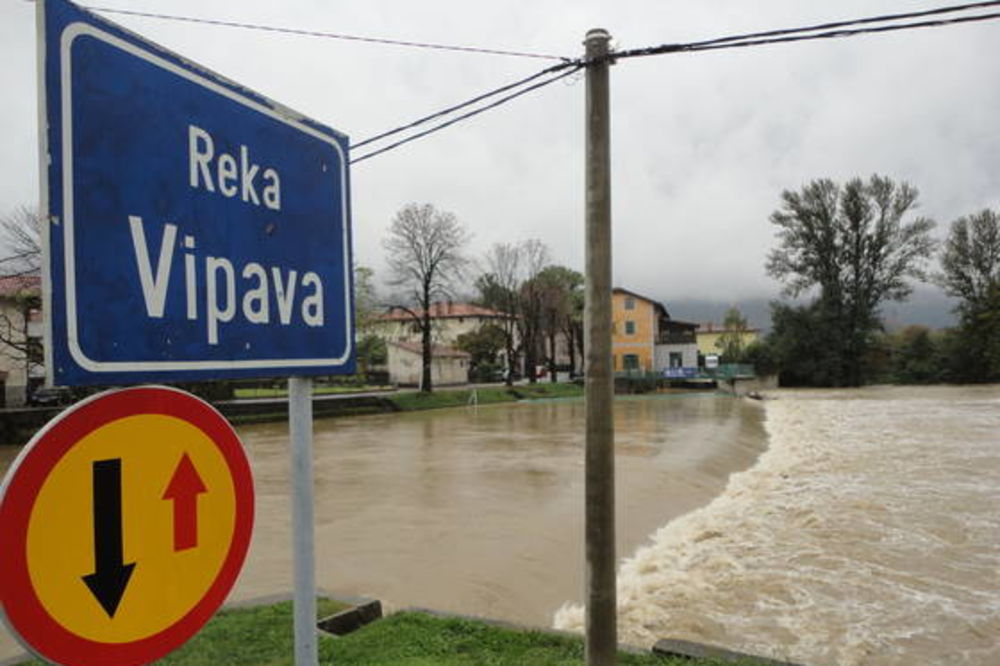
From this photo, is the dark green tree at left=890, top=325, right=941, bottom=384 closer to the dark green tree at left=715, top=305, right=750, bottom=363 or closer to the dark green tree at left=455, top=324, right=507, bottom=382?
the dark green tree at left=715, top=305, right=750, bottom=363

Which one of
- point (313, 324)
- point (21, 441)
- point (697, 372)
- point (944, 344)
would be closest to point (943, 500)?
point (313, 324)

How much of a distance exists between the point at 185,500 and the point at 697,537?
9713 millimetres

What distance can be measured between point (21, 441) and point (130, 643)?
983 inches

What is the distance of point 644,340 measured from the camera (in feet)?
209

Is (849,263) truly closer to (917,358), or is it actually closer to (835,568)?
(917,358)

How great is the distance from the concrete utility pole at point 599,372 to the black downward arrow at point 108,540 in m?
2.79

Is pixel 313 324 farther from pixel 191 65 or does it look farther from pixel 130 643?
pixel 130 643

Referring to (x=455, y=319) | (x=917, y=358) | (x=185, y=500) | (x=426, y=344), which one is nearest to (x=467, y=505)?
(x=185, y=500)

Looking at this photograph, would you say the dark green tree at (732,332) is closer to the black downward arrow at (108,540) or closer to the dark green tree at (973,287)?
the dark green tree at (973,287)

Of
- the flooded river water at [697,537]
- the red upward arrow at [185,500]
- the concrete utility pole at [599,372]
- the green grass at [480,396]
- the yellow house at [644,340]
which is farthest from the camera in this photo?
the yellow house at [644,340]

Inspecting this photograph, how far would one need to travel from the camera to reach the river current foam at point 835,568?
6.22 meters

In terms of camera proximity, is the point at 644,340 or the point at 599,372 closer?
the point at 599,372

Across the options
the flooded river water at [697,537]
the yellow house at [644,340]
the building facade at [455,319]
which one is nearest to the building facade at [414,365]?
the building facade at [455,319]

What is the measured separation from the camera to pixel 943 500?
12195 mm
